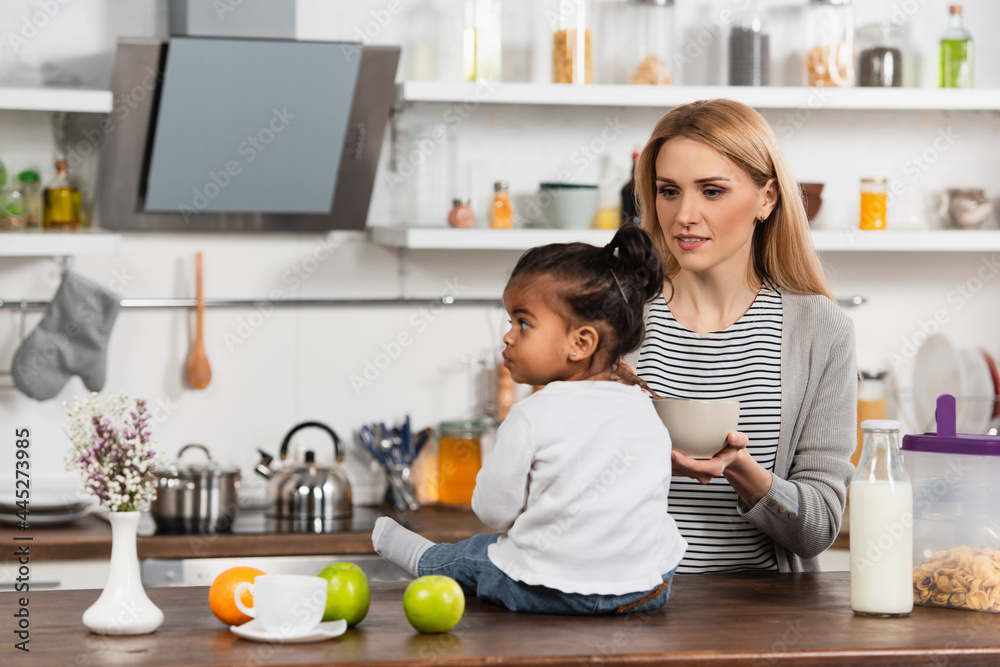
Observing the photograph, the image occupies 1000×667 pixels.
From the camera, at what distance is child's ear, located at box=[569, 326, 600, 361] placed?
1.16 m

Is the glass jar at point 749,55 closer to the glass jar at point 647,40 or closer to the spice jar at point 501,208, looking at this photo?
the glass jar at point 647,40

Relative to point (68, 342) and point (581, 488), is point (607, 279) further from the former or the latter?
point (68, 342)

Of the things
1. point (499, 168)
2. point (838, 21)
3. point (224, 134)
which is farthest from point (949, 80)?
point (224, 134)

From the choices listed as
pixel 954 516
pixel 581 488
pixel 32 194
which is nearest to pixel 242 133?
pixel 32 194

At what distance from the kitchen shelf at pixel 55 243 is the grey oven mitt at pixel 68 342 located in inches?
6.0

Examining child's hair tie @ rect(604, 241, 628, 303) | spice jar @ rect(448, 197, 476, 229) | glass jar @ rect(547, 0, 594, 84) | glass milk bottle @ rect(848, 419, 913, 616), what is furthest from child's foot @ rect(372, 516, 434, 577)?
glass jar @ rect(547, 0, 594, 84)

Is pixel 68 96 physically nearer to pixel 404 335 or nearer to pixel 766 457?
pixel 404 335

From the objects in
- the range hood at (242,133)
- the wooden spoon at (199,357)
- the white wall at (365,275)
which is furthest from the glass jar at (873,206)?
the wooden spoon at (199,357)

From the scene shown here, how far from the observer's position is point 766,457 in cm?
152

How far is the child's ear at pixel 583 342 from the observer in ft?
3.79

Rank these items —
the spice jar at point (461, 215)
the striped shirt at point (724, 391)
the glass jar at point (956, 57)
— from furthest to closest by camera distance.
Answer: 1. the glass jar at point (956, 57)
2. the spice jar at point (461, 215)
3. the striped shirt at point (724, 391)

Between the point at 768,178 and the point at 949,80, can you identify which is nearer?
the point at 768,178

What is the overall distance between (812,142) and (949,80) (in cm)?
39

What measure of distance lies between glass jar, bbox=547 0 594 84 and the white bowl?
184cm
